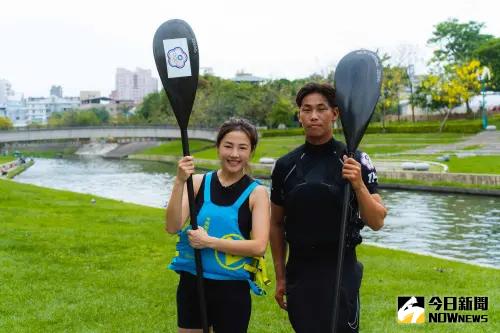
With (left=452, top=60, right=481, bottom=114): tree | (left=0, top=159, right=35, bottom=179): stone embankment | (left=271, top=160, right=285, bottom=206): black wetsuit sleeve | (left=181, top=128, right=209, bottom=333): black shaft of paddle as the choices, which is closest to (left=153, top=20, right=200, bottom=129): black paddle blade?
(left=181, top=128, right=209, bottom=333): black shaft of paddle

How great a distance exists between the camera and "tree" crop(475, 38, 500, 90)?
52969 millimetres

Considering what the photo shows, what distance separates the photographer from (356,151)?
10.1 ft

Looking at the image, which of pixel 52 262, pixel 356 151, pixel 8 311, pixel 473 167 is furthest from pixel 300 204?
pixel 473 167

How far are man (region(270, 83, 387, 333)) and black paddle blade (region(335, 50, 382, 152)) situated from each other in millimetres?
63

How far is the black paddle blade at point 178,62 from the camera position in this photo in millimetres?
3309

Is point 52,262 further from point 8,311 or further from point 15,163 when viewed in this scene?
point 15,163

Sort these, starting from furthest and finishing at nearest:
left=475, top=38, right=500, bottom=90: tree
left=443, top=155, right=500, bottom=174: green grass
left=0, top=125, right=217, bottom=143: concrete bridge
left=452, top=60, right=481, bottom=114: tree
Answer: left=0, top=125, right=217, bottom=143: concrete bridge, left=475, top=38, right=500, bottom=90: tree, left=452, top=60, right=481, bottom=114: tree, left=443, top=155, right=500, bottom=174: green grass

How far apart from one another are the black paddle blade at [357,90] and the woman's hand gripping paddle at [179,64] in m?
0.80

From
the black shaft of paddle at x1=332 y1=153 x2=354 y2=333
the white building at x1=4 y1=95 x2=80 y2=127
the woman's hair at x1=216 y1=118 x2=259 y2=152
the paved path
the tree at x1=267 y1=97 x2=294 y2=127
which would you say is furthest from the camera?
the white building at x1=4 y1=95 x2=80 y2=127

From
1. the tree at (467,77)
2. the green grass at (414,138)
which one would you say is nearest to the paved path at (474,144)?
the green grass at (414,138)

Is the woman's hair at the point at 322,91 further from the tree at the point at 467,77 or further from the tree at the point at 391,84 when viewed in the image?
the tree at the point at 391,84

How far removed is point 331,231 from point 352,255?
0.75 ft

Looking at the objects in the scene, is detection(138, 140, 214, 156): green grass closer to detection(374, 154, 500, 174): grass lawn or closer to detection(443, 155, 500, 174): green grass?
detection(374, 154, 500, 174): grass lawn

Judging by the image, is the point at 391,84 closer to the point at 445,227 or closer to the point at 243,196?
the point at 445,227
